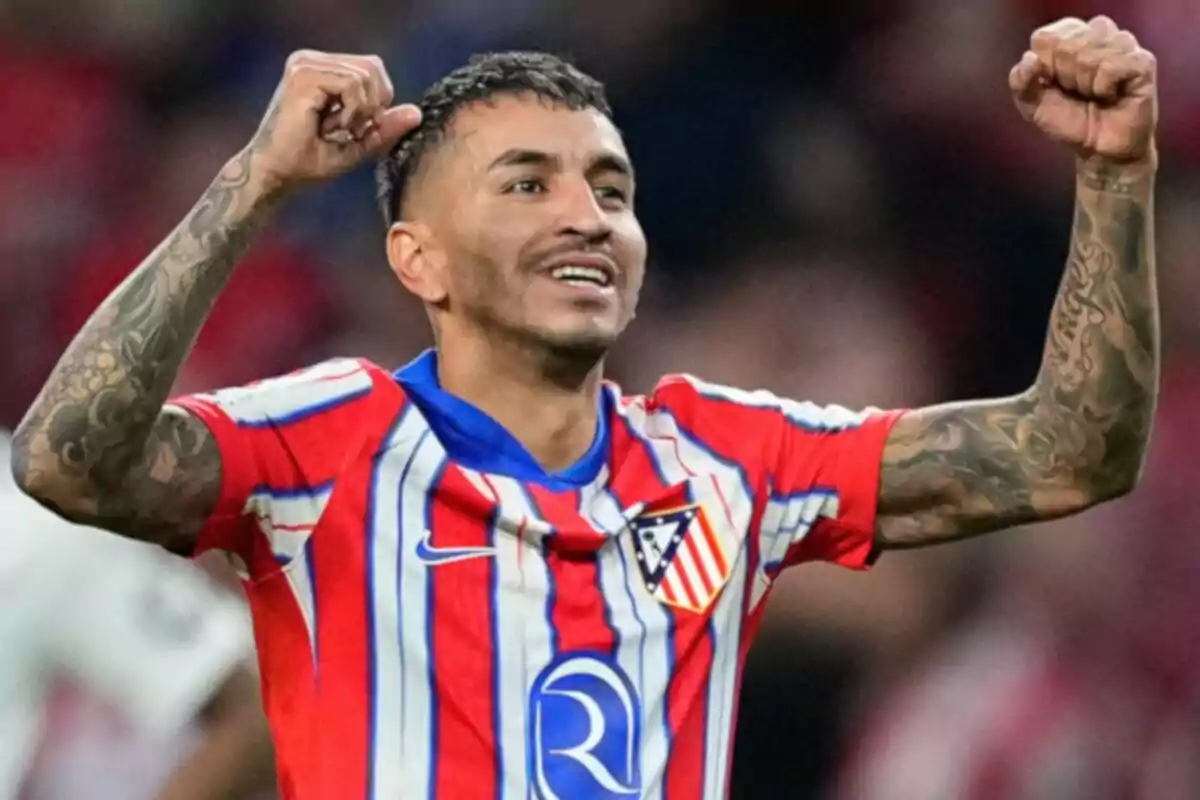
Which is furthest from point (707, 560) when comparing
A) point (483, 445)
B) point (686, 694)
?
point (483, 445)

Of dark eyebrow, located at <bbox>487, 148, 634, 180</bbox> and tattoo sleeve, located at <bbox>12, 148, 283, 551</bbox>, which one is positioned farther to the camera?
dark eyebrow, located at <bbox>487, 148, 634, 180</bbox>

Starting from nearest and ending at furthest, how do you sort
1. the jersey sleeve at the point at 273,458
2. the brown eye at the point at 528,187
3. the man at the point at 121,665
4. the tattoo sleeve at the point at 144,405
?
the tattoo sleeve at the point at 144,405, the jersey sleeve at the point at 273,458, the brown eye at the point at 528,187, the man at the point at 121,665

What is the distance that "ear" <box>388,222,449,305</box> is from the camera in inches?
66.5

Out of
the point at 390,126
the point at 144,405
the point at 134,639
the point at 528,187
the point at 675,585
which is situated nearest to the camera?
the point at 144,405

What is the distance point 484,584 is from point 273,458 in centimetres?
21

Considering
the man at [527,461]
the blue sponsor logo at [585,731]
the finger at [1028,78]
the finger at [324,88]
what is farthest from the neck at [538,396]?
the finger at [1028,78]

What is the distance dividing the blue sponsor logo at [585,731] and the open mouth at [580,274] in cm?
34

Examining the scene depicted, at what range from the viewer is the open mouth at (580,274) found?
1591 millimetres

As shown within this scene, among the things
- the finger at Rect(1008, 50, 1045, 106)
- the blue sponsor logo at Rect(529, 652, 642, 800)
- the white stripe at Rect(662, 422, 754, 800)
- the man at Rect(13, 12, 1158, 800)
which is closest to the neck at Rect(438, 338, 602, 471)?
the man at Rect(13, 12, 1158, 800)

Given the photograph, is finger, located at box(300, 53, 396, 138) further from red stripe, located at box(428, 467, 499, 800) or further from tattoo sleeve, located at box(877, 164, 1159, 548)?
tattoo sleeve, located at box(877, 164, 1159, 548)

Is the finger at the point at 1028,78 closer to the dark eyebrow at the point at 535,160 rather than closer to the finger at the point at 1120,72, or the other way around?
the finger at the point at 1120,72

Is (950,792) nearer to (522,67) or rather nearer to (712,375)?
(712,375)

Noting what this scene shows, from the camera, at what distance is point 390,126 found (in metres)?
1.44

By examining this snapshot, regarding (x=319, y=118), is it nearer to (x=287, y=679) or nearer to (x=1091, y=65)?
(x=287, y=679)
